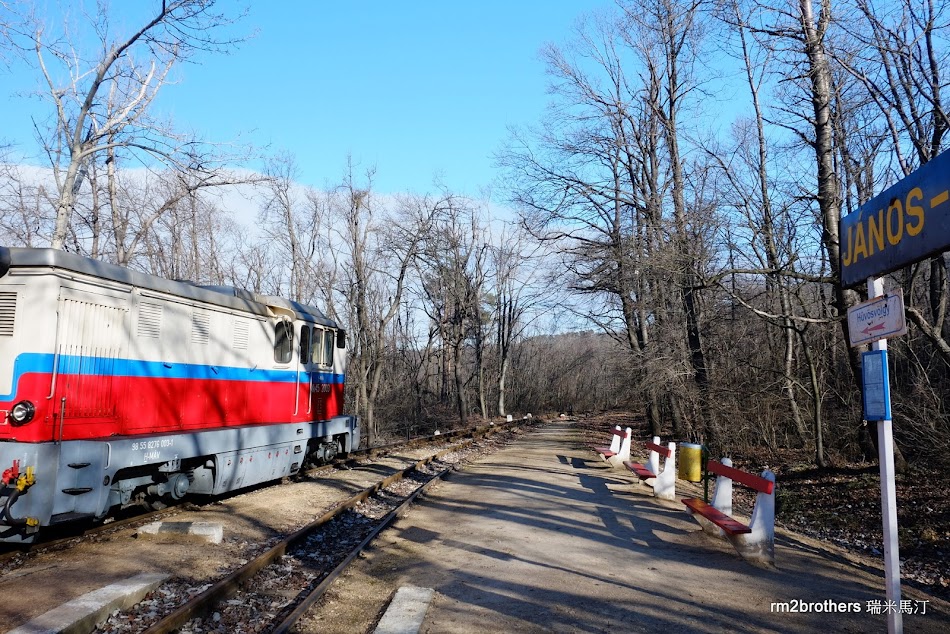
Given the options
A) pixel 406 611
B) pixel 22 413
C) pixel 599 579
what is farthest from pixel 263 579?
pixel 599 579

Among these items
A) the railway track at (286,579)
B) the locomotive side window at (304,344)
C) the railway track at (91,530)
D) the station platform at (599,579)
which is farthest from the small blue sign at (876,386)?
the locomotive side window at (304,344)

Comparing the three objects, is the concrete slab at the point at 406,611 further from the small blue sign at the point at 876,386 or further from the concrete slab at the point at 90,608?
the small blue sign at the point at 876,386

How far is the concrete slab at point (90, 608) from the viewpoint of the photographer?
4895 millimetres

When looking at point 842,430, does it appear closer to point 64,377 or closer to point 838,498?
point 838,498

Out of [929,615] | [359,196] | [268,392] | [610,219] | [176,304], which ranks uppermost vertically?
[359,196]

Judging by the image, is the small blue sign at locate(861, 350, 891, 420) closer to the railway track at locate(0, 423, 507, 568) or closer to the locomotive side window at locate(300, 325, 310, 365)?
the railway track at locate(0, 423, 507, 568)

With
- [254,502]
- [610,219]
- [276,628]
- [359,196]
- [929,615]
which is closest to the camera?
[276,628]

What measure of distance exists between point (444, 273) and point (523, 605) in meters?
38.5

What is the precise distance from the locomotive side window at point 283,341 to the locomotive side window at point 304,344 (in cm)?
41

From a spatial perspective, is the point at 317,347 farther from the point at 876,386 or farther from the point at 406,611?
the point at 876,386

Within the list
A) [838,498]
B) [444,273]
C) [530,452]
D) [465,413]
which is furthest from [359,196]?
[838,498]

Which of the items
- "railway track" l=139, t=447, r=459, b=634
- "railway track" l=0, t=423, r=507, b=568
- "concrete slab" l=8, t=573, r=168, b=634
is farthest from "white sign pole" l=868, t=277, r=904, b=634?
"railway track" l=0, t=423, r=507, b=568

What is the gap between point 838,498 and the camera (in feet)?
40.0

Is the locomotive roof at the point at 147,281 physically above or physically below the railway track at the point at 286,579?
above
